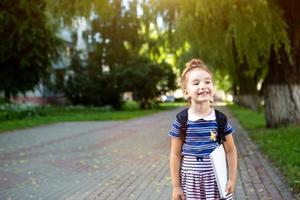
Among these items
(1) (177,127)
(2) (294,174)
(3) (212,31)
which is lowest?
(2) (294,174)

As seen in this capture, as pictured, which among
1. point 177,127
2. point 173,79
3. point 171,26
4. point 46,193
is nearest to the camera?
point 177,127

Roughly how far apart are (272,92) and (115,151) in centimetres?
577

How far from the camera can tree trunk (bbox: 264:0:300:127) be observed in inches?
662

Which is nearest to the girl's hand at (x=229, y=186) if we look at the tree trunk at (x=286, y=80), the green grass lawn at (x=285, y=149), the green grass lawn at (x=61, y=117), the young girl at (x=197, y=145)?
the young girl at (x=197, y=145)

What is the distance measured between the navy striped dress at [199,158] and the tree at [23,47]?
28817mm

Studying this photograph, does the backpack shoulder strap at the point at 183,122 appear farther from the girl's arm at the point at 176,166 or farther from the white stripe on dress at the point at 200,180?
the white stripe on dress at the point at 200,180

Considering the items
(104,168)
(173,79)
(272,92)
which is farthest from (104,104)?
(104,168)

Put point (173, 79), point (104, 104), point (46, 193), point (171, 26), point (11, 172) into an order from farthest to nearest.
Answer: point (173, 79) < point (104, 104) < point (171, 26) < point (11, 172) < point (46, 193)

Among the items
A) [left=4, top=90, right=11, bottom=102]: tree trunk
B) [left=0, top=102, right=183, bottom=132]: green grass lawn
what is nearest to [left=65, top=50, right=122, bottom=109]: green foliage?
[left=0, top=102, right=183, bottom=132]: green grass lawn

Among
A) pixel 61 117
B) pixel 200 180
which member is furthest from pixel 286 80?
pixel 61 117

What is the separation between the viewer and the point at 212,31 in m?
16.7

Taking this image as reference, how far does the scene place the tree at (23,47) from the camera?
33.3m

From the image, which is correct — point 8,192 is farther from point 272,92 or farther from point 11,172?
point 272,92

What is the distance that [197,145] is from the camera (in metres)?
3.86
